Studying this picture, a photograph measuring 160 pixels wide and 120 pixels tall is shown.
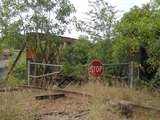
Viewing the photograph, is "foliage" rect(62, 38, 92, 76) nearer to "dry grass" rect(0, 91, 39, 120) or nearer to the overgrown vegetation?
the overgrown vegetation

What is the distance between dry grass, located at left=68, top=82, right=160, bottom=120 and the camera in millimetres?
8141

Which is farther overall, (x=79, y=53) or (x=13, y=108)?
(x=79, y=53)

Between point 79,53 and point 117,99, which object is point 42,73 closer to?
point 79,53

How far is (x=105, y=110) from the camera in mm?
8219

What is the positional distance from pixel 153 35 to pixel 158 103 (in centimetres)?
209

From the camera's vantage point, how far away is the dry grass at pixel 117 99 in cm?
814

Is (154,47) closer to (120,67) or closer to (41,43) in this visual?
(120,67)

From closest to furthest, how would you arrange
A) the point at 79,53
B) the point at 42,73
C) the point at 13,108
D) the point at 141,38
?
the point at 13,108 < the point at 141,38 < the point at 42,73 < the point at 79,53

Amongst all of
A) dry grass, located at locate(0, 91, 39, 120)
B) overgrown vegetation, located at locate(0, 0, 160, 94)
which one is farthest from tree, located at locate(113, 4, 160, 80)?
dry grass, located at locate(0, 91, 39, 120)

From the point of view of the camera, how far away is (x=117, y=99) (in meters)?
10.6

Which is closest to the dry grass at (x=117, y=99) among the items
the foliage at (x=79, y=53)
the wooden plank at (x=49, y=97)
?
the wooden plank at (x=49, y=97)

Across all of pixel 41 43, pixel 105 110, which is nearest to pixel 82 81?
pixel 41 43

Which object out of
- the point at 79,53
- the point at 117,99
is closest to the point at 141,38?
the point at 117,99

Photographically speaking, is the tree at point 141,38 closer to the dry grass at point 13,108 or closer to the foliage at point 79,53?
the foliage at point 79,53
